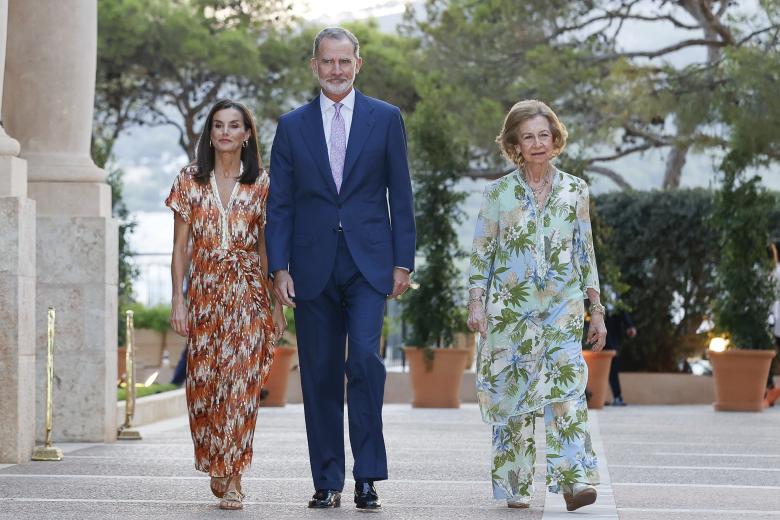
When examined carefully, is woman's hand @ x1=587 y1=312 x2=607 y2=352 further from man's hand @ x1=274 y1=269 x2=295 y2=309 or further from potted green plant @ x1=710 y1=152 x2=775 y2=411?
potted green plant @ x1=710 y1=152 x2=775 y2=411

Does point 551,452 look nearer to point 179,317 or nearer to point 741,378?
point 179,317

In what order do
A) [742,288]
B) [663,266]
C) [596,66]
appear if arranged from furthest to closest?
[596,66] < [663,266] < [742,288]

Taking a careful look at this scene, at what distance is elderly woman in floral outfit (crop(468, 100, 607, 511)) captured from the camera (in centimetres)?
789

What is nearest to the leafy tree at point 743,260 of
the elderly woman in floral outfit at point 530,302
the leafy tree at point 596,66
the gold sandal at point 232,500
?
the leafy tree at point 596,66

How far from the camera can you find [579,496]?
761cm

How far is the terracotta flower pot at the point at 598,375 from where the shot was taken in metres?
20.2

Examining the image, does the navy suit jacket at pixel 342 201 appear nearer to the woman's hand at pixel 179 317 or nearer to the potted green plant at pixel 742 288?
the woman's hand at pixel 179 317

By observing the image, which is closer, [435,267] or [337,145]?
[337,145]

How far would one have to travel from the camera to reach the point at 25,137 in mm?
12305

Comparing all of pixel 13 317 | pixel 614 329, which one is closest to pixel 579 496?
pixel 13 317

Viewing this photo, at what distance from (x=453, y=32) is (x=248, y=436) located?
907 inches

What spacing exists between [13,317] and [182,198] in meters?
2.30

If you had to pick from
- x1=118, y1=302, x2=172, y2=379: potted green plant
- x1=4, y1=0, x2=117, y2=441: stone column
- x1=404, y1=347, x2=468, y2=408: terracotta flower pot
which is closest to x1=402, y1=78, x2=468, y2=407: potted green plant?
x1=404, y1=347, x2=468, y2=408: terracotta flower pot

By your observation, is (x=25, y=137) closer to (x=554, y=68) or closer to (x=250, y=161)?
(x=250, y=161)
